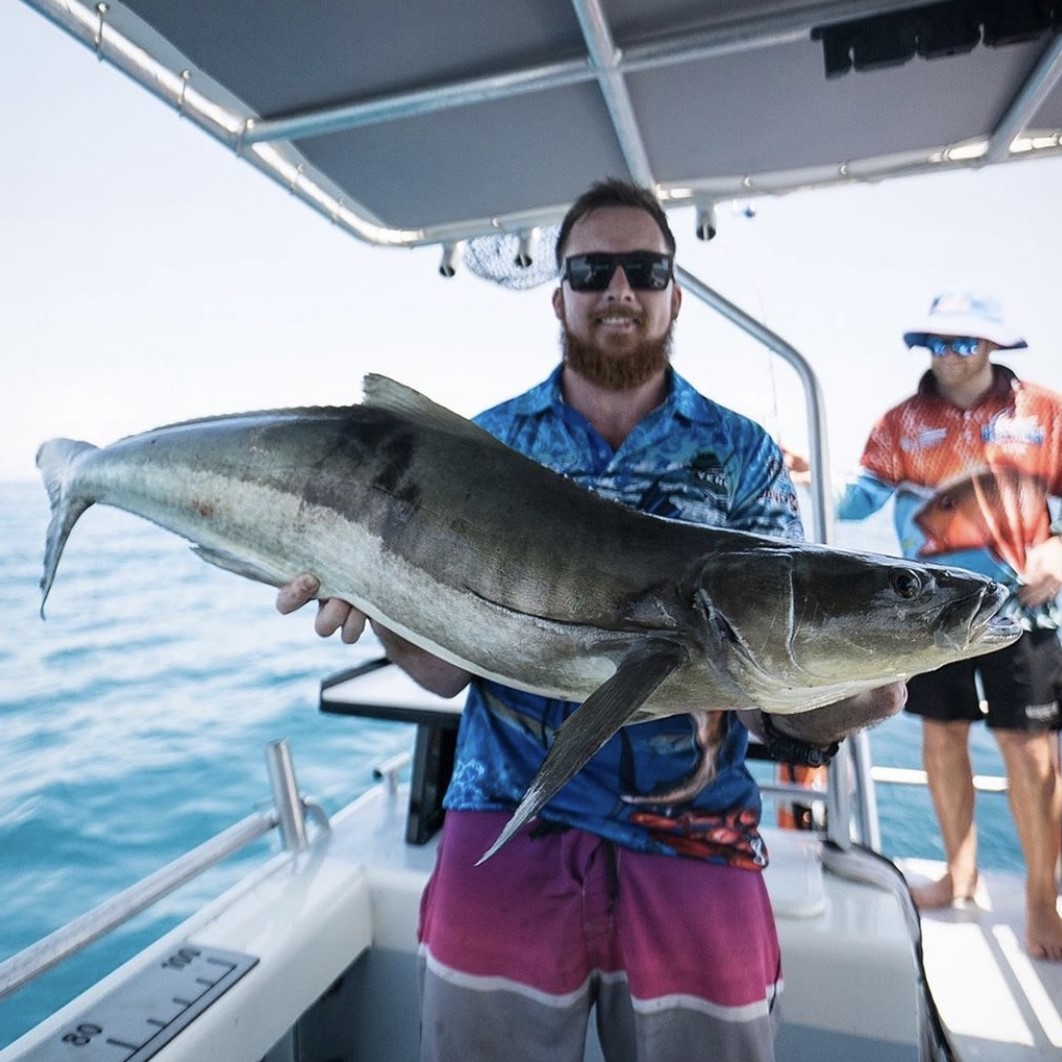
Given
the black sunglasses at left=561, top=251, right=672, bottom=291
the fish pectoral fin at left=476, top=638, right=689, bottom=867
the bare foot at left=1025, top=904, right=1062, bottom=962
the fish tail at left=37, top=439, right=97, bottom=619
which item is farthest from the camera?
the bare foot at left=1025, top=904, right=1062, bottom=962

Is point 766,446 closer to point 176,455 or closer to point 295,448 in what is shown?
point 295,448

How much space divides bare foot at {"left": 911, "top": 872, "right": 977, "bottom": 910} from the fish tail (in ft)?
12.0

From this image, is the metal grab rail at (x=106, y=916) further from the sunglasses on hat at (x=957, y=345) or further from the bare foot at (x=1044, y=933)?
the sunglasses on hat at (x=957, y=345)

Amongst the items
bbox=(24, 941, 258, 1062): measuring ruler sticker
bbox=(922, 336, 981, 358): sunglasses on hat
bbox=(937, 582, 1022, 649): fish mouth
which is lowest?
bbox=(24, 941, 258, 1062): measuring ruler sticker

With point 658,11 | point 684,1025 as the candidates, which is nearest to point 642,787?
point 684,1025

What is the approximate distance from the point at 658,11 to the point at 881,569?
5.81ft

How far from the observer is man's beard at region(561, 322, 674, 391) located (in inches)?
89.0

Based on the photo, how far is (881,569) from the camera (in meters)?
1.39

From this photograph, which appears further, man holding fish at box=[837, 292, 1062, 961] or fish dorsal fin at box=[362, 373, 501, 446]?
man holding fish at box=[837, 292, 1062, 961]

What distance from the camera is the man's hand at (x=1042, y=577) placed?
11.4 feet

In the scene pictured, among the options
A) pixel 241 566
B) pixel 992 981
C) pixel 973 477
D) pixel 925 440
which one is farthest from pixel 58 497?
pixel 973 477

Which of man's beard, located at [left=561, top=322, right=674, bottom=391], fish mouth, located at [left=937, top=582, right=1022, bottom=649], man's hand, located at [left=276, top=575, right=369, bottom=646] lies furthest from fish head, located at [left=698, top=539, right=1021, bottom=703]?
man's beard, located at [left=561, top=322, right=674, bottom=391]

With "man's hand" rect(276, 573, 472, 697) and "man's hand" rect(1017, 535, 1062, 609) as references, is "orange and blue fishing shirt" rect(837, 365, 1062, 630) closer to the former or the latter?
"man's hand" rect(1017, 535, 1062, 609)

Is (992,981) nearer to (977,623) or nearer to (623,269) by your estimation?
(977,623)
